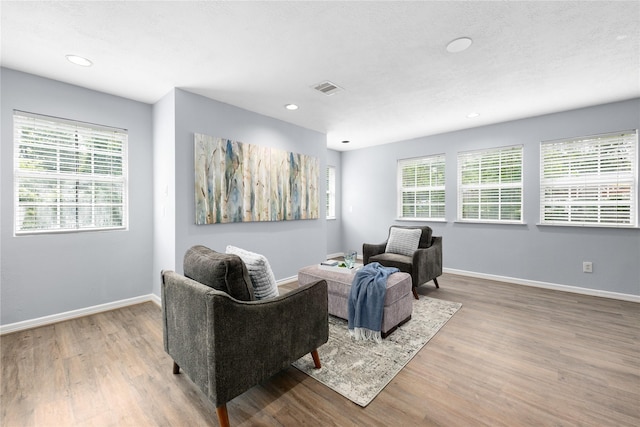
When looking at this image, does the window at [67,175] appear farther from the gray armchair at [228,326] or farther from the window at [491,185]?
the window at [491,185]

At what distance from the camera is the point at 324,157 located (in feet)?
16.8

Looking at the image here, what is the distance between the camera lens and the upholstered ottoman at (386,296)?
252cm

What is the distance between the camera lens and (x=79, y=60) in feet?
→ 8.38

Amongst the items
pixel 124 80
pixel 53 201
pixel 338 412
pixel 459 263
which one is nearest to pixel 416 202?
pixel 459 263

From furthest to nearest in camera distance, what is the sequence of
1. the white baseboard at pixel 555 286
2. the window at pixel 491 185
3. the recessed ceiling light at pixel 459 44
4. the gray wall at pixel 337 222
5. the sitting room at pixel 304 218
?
the gray wall at pixel 337 222, the window at pixel 491 185, the white baseboard at pixel 555 286, the recessed ceiling light at pixel 459 44, the sitting room at pixel 304 218

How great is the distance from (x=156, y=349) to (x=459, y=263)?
466 centimetres

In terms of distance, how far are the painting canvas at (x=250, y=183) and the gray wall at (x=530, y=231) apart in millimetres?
2148

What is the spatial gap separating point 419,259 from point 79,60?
13.7 feet

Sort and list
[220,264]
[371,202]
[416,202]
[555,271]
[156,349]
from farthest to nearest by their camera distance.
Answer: [371,202]
[416,202]
[555,271]
[156,349]
[220,264]

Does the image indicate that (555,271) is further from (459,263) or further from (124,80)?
(124,80)

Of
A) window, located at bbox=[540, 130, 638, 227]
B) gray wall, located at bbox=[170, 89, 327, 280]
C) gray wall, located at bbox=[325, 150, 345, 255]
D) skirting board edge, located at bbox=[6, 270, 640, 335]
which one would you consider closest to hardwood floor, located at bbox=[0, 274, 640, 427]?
skirting board edge, located at bbox=[6, 270, 640, 335]

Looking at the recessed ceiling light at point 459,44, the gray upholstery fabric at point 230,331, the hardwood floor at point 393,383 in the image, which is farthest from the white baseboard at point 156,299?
the recessed ceiling light at point 459,44

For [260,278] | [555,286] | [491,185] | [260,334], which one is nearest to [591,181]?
[491,185]

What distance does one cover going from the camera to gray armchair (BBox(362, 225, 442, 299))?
11.6 feet
